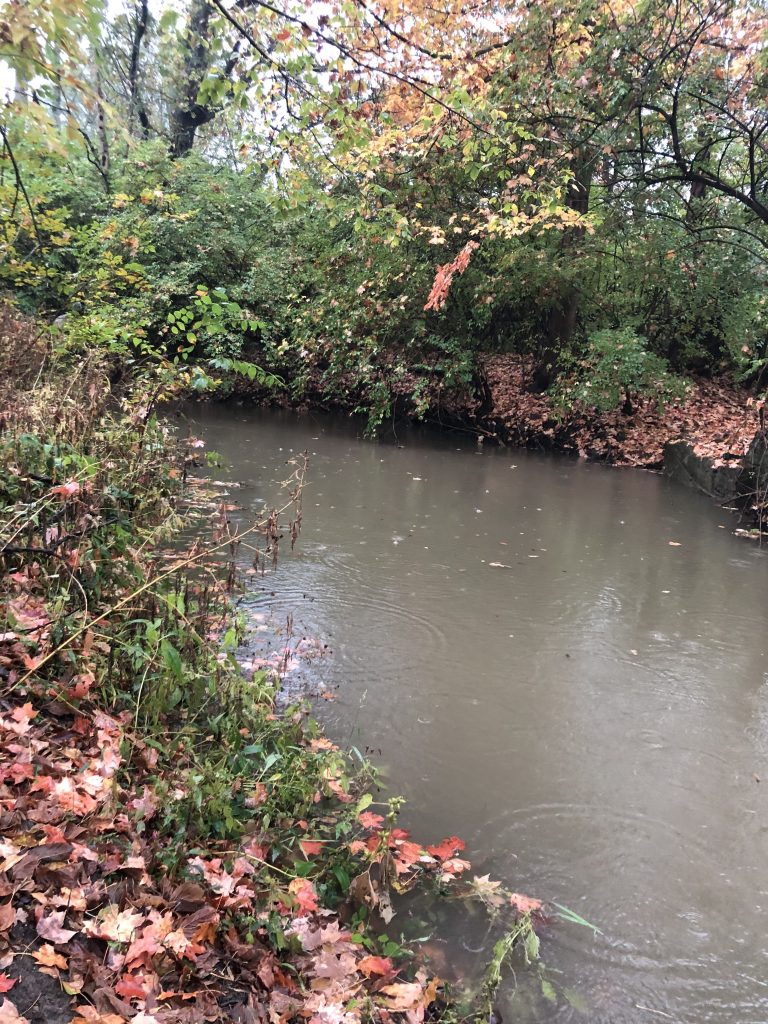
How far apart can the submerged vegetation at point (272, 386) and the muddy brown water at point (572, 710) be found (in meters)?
0.34

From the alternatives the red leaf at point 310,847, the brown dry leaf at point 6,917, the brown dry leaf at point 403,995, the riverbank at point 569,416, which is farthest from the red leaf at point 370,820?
the riverbank at point 569,416

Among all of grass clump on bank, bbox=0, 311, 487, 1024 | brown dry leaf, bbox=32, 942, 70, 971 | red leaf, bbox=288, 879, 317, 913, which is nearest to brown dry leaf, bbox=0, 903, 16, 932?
grass clump on bank, bbox=0, 311, 487, 1024

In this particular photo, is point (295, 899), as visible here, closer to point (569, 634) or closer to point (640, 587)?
point (569, 634)

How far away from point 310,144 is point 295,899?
14.5 feet

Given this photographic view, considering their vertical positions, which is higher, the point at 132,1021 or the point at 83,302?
the point at 83,302

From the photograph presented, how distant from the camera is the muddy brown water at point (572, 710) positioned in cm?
264

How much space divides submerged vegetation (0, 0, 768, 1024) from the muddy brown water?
1.11 feet

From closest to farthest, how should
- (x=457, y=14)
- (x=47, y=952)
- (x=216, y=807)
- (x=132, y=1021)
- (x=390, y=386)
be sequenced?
(x=132, y=1021)
(x=47, y=952)
(x=216, y=807)
(x=457, y=14)
(x=390, y=386)

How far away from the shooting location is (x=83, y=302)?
7.53 m

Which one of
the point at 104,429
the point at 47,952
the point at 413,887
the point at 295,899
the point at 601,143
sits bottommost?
the point at 413,887

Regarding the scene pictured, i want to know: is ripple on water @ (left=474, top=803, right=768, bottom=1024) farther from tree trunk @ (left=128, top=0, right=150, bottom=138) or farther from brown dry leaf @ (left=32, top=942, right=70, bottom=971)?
tree trunk @ (left=128, top=0, right=150, bottom=138)

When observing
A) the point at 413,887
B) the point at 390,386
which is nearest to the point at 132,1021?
the point at 413,887

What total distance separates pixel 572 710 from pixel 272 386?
455 cm

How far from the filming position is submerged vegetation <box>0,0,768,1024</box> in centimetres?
224
